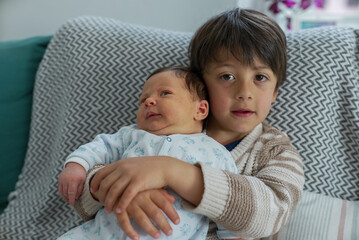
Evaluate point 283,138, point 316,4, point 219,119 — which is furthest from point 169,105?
point 316,4

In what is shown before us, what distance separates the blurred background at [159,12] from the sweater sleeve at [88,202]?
937 mm

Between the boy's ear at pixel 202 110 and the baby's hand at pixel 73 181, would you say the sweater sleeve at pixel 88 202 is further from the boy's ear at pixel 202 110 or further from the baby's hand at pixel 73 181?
the boy's ear at pixel 202 110

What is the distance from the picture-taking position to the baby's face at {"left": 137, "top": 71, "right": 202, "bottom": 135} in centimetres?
108

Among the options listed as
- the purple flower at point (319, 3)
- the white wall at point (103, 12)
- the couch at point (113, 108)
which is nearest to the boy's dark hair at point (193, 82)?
the couch at point (113, 108)

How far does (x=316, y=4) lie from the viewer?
199cm

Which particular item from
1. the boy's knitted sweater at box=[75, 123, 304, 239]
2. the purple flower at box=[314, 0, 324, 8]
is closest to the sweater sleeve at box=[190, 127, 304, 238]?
the boy's knitted sweater at box=[75, 123, 304, 239]

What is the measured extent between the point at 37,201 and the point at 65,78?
1.31 feet

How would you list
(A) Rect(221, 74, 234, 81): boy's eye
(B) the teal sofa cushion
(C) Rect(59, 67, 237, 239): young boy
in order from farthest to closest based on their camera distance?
(B) the teal sofa cushion
(A) Rect(221, 74, 234, 81): boy's eye
(C) Rect(59, 67, 237, 239): young boy

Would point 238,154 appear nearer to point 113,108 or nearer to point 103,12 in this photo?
point 113,108

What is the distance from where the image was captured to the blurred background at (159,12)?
6.21ft

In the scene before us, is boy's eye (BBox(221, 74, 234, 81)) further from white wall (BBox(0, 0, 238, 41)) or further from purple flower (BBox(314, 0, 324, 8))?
purple flower (BBox(314, 0, 324, 8))

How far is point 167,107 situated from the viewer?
3.54ft

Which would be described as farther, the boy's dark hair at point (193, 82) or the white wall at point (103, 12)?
the white wall at point (103, 12)

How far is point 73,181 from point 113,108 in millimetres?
420
